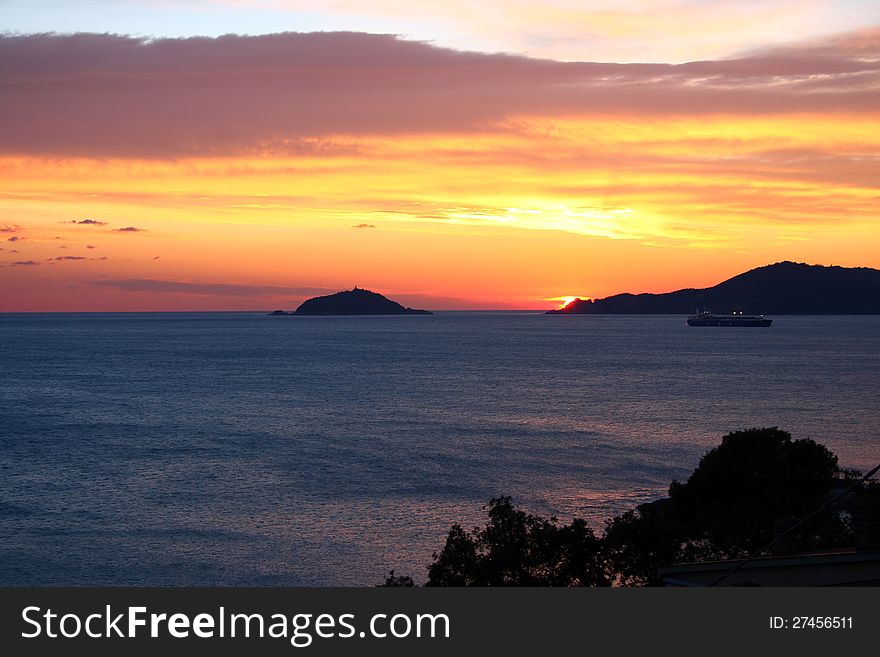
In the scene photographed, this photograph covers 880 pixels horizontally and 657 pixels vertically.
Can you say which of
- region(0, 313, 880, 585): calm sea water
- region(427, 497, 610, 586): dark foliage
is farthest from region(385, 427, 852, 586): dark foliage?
region(0, 313, 880, 585): calm sea water

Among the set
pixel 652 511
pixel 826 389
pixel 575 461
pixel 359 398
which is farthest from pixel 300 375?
pixel 652 511

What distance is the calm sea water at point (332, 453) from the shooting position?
41.5m

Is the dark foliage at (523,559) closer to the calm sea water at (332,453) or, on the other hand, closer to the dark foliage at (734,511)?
the dark foliage at (734,511)

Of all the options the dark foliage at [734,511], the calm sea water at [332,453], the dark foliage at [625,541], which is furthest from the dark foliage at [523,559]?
the calm sea water at [332,453]

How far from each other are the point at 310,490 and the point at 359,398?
5001 cm

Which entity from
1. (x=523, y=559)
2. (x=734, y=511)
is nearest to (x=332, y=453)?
(x=734, y=511)

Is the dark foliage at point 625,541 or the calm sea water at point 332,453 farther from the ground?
the dark foliage at point 625,541

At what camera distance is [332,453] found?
2606 inches

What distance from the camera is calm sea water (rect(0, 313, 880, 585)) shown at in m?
41.5

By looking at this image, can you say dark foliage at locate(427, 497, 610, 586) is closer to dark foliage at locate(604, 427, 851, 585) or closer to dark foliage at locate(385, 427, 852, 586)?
dark foliage at locate(385, 427, 852, 586)

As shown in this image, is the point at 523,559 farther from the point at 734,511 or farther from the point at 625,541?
the point at 734,511

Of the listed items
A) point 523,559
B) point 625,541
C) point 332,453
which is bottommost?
point 332,453

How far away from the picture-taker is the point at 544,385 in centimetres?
11744

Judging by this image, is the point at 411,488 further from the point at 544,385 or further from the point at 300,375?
the point at 300,375
